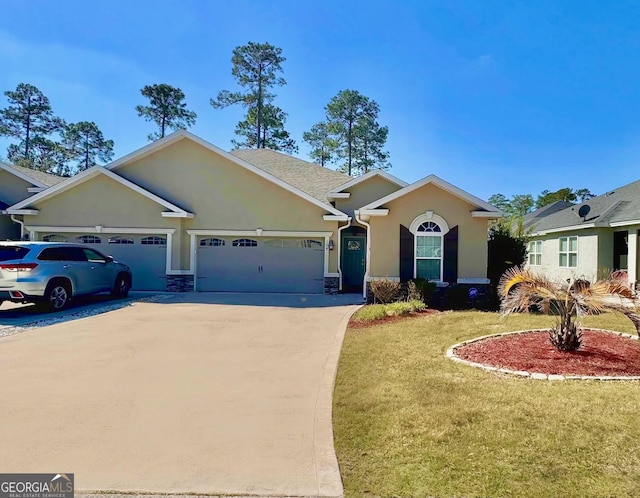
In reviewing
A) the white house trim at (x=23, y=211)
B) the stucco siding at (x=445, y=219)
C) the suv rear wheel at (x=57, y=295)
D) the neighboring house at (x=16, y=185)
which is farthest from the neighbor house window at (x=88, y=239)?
the stucco siding at (x=445, y=219)

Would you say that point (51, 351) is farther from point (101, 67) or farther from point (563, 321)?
point (101, 67)

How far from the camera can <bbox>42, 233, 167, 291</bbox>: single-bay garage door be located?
16.2 metres

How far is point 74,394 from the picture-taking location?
5199 mm

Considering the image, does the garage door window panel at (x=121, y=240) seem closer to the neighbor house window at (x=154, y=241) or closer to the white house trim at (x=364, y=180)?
the neighbor house window at (x=154, y=241)

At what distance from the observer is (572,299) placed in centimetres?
651

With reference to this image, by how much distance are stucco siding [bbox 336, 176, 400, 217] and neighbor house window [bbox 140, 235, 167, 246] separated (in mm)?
7281

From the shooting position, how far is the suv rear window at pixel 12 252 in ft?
35.7

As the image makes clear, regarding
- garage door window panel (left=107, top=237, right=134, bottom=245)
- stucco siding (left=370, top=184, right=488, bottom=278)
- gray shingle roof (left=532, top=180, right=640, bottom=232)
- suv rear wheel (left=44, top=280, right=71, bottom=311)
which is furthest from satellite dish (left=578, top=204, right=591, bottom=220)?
suv rear wheel (left=44, top=280, right=71, bottom=311)

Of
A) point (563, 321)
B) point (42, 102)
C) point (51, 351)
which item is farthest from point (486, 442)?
point (42, 102)

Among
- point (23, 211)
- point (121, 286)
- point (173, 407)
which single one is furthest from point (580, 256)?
point (23, 211)

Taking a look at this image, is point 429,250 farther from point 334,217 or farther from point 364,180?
point 364,180

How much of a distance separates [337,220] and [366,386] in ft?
35.9

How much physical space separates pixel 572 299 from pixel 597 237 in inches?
562

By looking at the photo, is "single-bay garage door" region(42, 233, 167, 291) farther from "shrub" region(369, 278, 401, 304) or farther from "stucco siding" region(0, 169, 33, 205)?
"shrub" region(369, 278, 401, 304)
